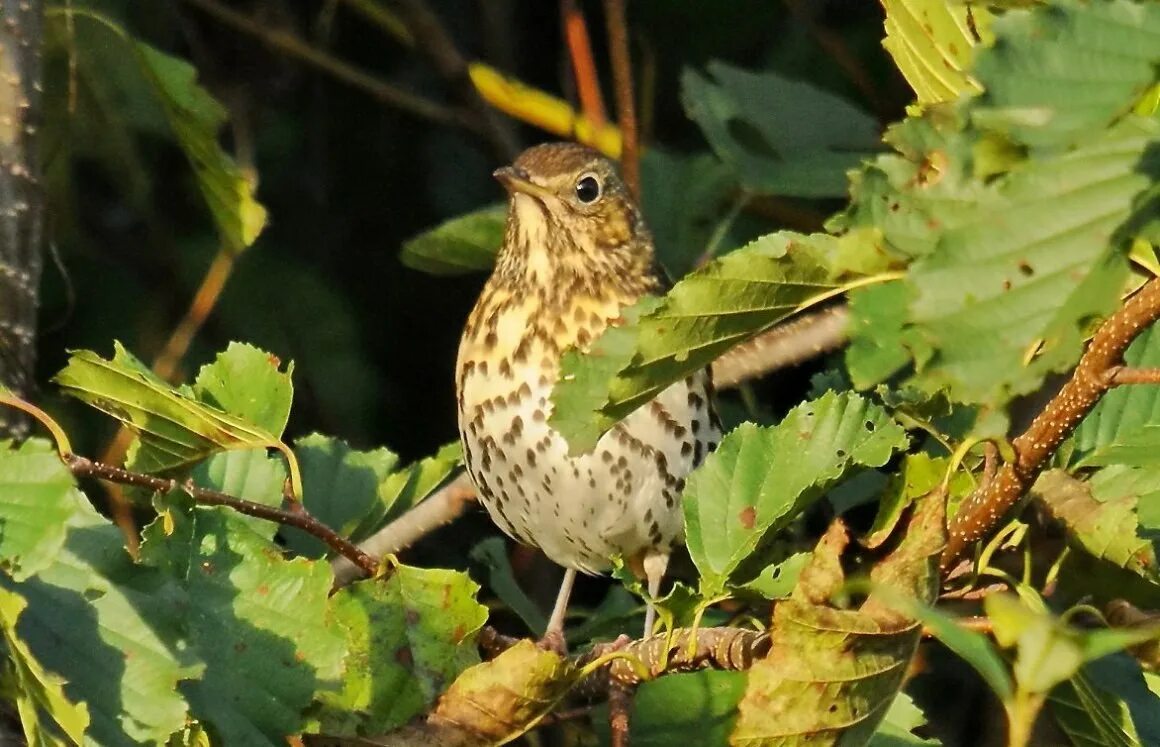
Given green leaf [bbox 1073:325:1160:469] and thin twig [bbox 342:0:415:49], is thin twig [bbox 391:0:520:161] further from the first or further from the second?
green leaf [bbox 1073:325:1160:469]

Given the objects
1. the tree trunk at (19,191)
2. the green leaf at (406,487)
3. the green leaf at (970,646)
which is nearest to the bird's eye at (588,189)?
the green leaf at (406,487)

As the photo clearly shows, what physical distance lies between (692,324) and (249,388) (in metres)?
0.73

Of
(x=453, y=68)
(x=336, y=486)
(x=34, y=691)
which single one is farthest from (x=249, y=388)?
(x=453, y=68)

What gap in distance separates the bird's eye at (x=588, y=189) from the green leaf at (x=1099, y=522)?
1.19m

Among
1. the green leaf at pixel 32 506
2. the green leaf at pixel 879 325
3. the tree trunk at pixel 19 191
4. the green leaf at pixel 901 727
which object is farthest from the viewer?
the tree trunk at pixel 19 191

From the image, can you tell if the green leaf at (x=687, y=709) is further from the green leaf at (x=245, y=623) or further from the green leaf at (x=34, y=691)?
the green leaf at (x=34, y=691)

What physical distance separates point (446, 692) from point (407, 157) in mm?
2244

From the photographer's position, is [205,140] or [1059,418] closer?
[1059,418]

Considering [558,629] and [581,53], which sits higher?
[581,53]

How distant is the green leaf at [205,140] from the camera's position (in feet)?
7.22

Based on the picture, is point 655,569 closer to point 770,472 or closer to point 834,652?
point 770,472

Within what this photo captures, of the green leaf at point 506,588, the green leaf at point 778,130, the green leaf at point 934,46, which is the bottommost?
the green leaf at point 506,588

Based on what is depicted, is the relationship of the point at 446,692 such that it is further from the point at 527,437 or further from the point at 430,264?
the point at 430,264

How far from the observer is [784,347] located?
2469 millimetres
